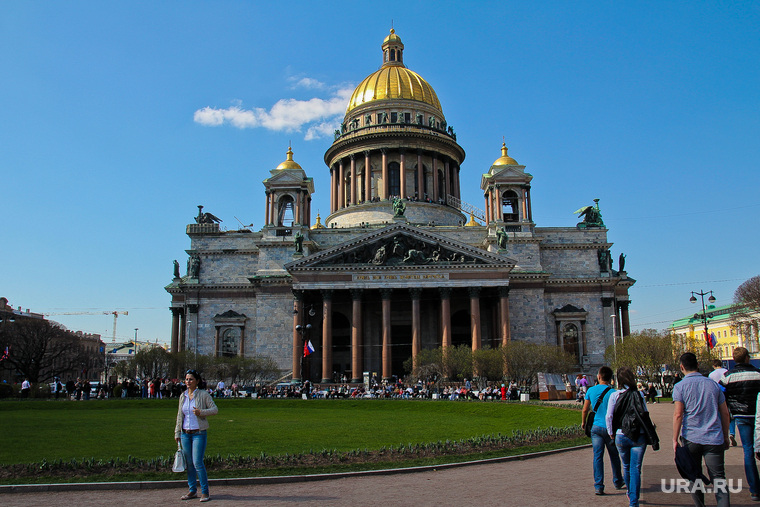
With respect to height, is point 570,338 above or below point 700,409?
above

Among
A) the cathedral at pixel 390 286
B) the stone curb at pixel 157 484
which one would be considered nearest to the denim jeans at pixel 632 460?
the stone curb at pixel 157 484

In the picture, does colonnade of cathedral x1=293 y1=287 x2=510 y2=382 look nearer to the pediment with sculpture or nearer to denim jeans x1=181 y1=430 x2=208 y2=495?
the pediment with sculpture

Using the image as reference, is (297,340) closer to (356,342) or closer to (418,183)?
(356,342)

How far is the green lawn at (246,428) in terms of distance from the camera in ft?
54.1

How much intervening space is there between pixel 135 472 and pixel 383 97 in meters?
64.2

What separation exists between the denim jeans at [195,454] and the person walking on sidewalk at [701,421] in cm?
710

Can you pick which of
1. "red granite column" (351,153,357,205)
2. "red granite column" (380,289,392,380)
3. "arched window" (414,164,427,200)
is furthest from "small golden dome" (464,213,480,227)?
"red granite column" (380,289,392,380)

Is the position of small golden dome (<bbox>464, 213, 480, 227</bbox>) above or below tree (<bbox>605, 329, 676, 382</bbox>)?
above

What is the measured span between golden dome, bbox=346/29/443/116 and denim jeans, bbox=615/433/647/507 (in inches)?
2607

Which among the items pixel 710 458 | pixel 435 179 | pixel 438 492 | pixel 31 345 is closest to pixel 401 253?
pixel 435 179

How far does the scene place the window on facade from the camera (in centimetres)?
7006

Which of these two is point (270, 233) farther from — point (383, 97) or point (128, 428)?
point (128, 428)

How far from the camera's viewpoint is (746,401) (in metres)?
9.94

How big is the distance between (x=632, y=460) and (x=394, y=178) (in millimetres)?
62237
